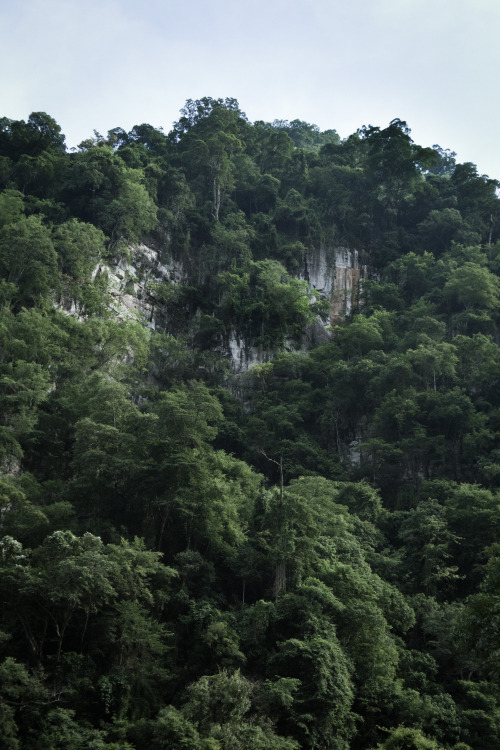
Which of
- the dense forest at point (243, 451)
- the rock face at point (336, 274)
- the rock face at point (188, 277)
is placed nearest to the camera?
the dense forest at point (243, 451)

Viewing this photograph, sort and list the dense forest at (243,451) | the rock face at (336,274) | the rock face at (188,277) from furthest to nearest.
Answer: the rock face at (336,274), the rock face at (188,277), the dense forest at (243,451)

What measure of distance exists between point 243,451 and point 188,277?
46.6 feet

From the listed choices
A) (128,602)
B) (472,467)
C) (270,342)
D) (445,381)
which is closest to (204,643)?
(128,602)

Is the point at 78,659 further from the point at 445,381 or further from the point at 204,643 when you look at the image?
the point at 445,381

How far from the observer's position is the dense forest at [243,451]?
43.1 feet

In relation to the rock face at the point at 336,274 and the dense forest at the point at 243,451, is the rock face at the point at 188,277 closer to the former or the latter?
the rock face at the point at 336,274

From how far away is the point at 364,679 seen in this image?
14.1m

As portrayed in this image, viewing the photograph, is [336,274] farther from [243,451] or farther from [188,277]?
[243,451]

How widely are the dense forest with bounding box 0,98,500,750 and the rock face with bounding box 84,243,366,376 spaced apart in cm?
25

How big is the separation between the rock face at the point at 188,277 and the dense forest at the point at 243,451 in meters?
0.25

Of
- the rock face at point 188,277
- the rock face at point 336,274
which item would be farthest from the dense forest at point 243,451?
the rock face at point 336,274

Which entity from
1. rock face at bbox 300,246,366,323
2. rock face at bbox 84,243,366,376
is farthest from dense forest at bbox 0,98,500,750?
rock face at bbox 300,246,366,323

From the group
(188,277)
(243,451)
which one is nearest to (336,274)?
(188,277)

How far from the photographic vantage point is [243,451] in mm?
26281
